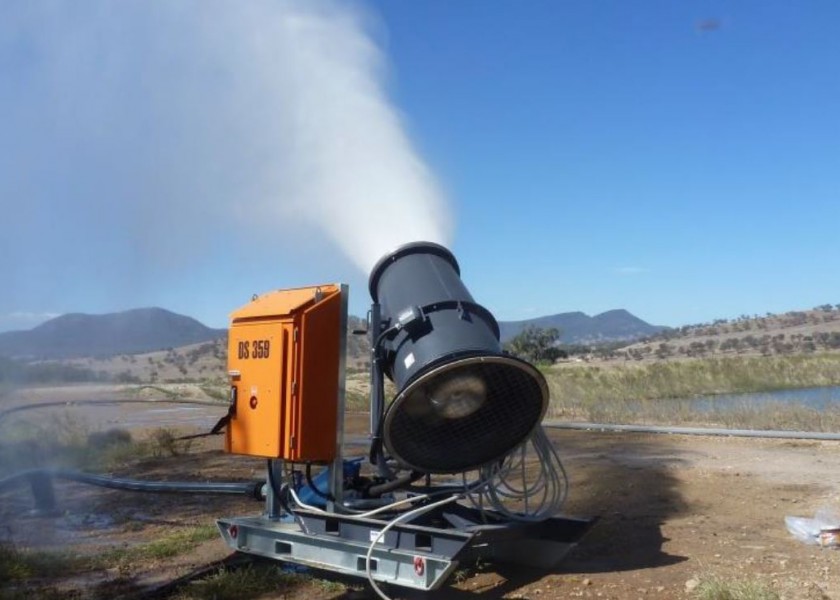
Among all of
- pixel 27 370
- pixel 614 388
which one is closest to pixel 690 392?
pixel 614 388

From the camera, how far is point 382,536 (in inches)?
243

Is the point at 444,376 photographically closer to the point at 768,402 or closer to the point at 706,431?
the point at 706,431

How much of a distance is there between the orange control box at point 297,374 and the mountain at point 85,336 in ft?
14.9

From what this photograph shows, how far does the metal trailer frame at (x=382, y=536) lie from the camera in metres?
5.98

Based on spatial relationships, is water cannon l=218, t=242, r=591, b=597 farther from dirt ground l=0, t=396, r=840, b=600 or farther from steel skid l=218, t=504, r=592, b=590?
dirt ground l=0, t=396, r=840, b=600

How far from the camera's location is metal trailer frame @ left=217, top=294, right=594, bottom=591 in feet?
19.6

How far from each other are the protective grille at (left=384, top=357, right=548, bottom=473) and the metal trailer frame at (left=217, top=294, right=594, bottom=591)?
280 millimetres

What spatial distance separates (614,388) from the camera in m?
31.3

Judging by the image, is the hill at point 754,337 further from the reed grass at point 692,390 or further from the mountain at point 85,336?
the mountain at point 85,336

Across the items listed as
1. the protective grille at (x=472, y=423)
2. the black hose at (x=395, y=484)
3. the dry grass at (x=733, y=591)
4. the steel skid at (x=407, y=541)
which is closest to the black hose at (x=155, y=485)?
the steel skid at (x=407, y=541)

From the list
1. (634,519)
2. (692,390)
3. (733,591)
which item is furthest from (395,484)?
(692,390)

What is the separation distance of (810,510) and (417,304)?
480cm

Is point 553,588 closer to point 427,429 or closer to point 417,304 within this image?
point 427,429

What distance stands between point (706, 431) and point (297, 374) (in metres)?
10.6
